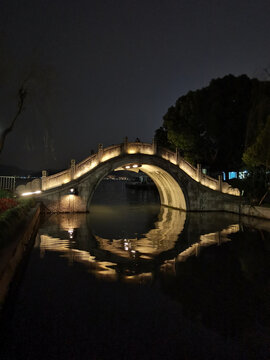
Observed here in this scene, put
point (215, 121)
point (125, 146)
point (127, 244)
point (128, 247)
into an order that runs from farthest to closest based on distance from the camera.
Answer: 1. point (215, 121)
2. point (125, 146)
3. point (127, 244)
4. point (128, 247)

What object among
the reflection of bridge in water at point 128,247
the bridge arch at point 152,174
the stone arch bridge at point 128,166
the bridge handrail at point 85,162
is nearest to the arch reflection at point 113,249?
the reflection of bridge in water at point 128,247

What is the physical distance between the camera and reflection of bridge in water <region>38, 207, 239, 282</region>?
7.85m

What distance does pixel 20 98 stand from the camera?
61.4 feet

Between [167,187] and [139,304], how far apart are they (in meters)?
22.6

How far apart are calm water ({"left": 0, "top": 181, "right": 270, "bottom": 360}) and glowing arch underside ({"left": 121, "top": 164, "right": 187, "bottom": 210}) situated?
13.6 meters

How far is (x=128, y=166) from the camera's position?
77.5 feet

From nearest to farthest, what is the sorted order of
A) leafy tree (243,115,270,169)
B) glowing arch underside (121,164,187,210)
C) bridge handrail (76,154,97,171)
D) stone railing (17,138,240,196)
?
leafy tree (243,115,270,169) < stone railing (17,138,240,196) < bridge handrail (76,154,97,171) < glowing arch underside (121,164,187,210)

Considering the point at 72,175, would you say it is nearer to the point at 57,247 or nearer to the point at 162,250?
the point at 57,247

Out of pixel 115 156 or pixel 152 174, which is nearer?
pixel 115 156

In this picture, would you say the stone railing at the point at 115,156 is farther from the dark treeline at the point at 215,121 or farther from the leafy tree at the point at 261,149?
the dark treeline at the point at 215,121

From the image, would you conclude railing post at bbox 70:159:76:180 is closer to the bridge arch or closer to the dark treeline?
the bridge arch

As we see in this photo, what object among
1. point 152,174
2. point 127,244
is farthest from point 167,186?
point 127,244

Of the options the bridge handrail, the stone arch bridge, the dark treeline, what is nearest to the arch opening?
the stone arch bridge

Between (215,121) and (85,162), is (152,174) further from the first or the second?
(85,162)
